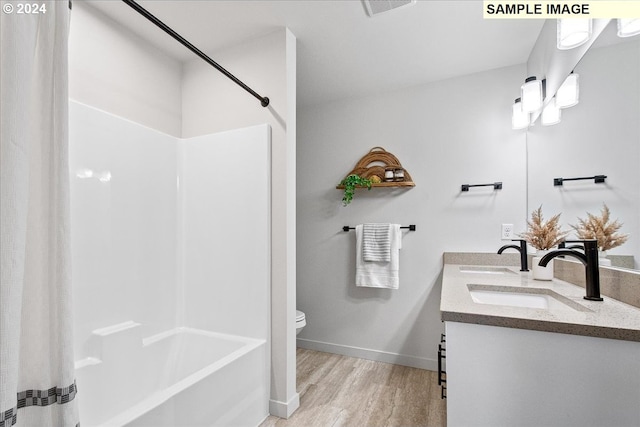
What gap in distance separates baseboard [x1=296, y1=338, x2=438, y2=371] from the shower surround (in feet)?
3.67

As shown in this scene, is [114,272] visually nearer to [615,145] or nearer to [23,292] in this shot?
[23,292]

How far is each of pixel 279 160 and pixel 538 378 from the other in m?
1.62

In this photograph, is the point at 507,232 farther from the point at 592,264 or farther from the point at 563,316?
the point at 563,316

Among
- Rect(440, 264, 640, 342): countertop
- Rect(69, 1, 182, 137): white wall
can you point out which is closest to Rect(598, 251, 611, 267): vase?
Rect(440, 264, 640, 342): countertop

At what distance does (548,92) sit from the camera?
1.92 metres

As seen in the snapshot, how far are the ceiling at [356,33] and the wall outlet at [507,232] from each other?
4.12 feet

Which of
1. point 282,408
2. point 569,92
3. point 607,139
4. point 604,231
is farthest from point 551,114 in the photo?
point 282,408

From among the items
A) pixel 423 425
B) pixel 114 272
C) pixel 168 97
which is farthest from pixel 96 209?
pixel 423 425

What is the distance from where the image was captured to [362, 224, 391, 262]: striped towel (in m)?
2.67

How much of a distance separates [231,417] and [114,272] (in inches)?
41.1

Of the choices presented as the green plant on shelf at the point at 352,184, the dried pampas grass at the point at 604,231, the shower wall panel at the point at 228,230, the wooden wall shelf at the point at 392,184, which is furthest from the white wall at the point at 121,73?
the dried pampas grass at the point at 604,231

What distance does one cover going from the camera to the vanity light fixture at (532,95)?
189 centimetres

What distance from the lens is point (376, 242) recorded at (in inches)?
107

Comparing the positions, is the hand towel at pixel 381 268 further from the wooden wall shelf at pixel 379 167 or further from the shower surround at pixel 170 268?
the shower surround at pixel 170 268
